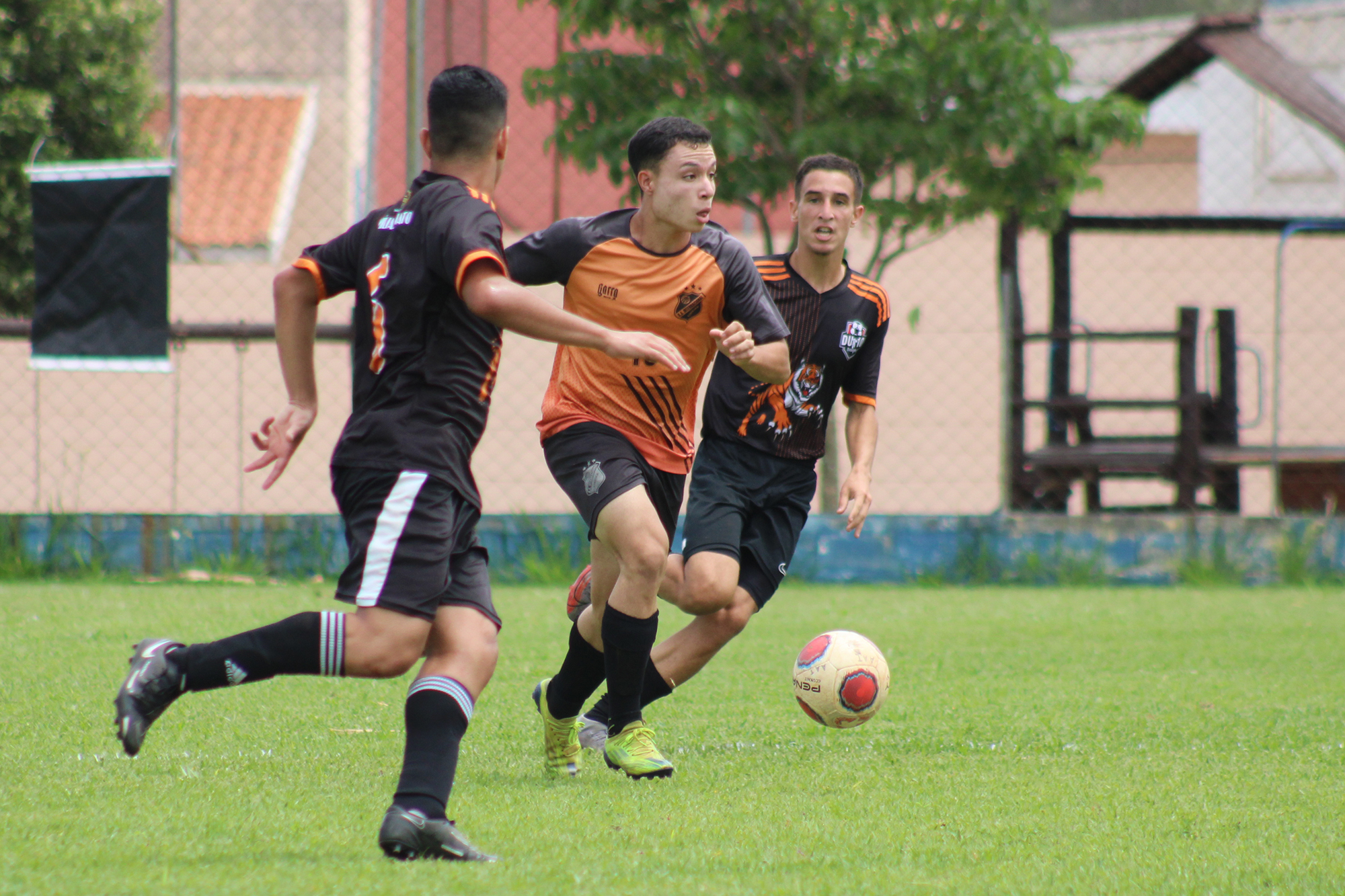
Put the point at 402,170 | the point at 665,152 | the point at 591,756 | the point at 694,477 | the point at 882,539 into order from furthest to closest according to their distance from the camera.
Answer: the point at 402,170, the point at 882,539, the point at 694,477, the point at 591,756, the point at 665,152

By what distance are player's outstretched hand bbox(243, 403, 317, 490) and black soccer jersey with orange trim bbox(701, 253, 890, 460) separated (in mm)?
1849

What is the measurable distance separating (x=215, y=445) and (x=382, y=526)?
7848 millimetres

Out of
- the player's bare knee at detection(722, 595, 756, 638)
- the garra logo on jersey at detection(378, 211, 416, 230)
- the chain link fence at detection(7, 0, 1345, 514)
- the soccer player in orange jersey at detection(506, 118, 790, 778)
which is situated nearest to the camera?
the garra logo on jersey at detection(378, 211, 416, 230)

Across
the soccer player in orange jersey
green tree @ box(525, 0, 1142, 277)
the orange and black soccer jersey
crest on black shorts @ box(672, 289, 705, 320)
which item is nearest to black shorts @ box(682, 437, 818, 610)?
the soccer player in orange jersey

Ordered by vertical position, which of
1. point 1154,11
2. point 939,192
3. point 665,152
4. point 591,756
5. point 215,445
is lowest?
point 591,756

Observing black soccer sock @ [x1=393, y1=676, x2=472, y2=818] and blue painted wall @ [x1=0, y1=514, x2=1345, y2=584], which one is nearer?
black soccer sock @ [x1=393, y1=676, x2=472, y2=818]

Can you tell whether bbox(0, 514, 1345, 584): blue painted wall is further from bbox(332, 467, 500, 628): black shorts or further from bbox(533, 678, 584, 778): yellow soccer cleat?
bbox(332, 467, 500, 628): black shorts

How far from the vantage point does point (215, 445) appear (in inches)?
402

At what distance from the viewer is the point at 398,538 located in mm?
2855

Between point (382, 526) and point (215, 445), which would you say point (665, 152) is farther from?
point (215, 445)

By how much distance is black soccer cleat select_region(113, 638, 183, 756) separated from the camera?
108 inches

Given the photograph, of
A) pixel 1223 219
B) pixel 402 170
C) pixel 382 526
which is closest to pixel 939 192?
pixel 1223 219

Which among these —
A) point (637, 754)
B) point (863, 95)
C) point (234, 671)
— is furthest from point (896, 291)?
point (234, 671)

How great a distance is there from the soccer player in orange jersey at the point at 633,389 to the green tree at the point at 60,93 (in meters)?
9.53
